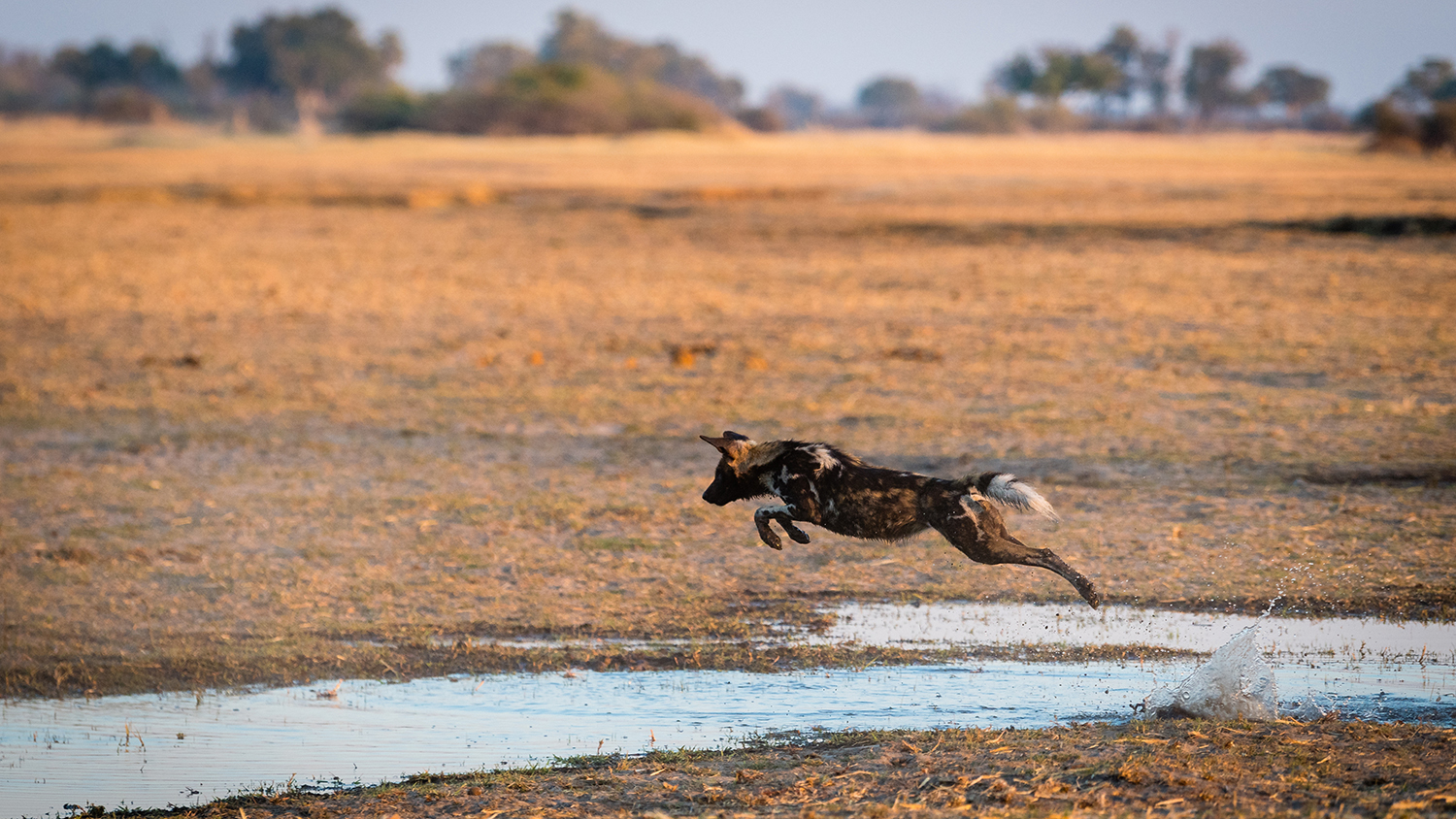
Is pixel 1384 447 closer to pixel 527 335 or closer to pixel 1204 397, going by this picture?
pixel 1204 397

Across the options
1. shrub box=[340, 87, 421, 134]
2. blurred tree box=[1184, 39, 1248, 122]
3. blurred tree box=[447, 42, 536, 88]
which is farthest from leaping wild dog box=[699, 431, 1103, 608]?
blurred tree box=[447, 42, 536, 88]

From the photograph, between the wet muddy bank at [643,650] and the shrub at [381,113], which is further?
the shrub at [381,113]

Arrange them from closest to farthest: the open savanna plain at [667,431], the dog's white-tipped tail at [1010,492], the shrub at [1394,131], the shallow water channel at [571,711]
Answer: the shallow water channel at [571,711] < the dog's white-tipped tail at [1010,492] < the open savanna plain at [667,431] < the shrub at [1394,131]

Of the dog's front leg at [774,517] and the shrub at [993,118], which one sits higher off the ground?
the shrub at [993,118]

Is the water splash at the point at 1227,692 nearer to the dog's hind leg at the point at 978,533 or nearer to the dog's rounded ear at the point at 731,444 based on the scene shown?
the dog's hind leg at the point at 978,533

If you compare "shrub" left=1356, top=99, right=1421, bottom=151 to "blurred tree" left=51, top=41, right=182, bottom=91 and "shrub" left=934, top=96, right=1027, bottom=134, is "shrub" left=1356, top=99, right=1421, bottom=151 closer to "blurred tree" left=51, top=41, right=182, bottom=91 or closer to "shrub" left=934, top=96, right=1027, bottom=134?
"shrub" left=934, top=96, right=1027, bottom=134

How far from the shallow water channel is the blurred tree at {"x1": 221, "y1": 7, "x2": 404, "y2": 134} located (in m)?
133

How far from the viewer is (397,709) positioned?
6703mm

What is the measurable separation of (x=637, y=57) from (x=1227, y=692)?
552 feet

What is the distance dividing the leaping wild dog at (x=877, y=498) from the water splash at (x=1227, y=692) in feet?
2.45

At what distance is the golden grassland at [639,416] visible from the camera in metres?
8.20

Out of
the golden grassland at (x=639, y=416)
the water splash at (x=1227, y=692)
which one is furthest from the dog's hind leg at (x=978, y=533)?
the golden grassland at (x=639, y=416)

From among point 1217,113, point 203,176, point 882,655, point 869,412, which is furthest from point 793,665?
point 1217,113

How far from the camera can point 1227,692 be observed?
620cm
